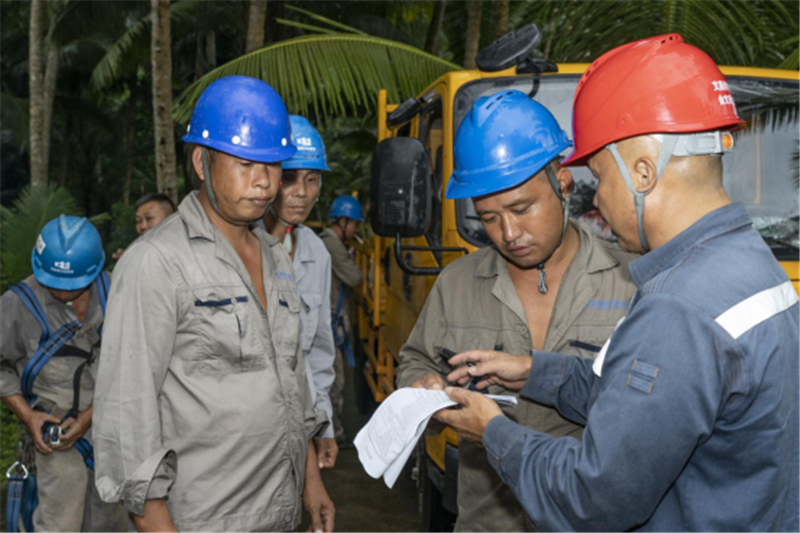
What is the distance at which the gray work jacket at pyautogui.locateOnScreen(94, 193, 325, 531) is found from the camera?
2178 mm

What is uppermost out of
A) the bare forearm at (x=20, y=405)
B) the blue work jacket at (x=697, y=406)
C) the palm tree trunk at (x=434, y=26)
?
the palm tree trunk at (x=434, y=26)

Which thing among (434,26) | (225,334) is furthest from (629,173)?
(434,26)

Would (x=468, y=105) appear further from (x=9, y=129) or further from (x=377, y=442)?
(x=9, y=129)

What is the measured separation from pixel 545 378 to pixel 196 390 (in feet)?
3.14

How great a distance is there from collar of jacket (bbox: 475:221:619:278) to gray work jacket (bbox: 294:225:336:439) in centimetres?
119

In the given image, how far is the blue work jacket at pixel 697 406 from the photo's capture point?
1.40 meters

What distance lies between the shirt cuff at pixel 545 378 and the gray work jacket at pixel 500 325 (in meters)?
0.28

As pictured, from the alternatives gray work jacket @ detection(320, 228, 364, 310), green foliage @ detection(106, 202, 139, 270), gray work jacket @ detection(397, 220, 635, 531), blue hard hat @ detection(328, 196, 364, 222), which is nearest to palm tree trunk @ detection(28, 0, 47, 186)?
green foliage @ detection(106, 202, 139, 270)

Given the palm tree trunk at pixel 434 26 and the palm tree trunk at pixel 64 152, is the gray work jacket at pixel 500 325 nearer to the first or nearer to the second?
the palm tree trunk at pixel 434 26

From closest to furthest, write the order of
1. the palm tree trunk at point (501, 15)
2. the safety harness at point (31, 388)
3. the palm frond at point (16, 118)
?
1. the safety harness at point (31, 388)
2. the palm tree trunk at point (501, 15)
3. the palm frond at point (16, 118)

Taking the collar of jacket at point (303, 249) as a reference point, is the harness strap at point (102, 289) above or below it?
below

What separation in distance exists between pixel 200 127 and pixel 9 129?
929 inches

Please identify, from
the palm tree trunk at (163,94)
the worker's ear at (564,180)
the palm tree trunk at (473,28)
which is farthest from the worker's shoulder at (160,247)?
the palm tree trunk at (473,28)

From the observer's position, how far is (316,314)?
12.7 ft
